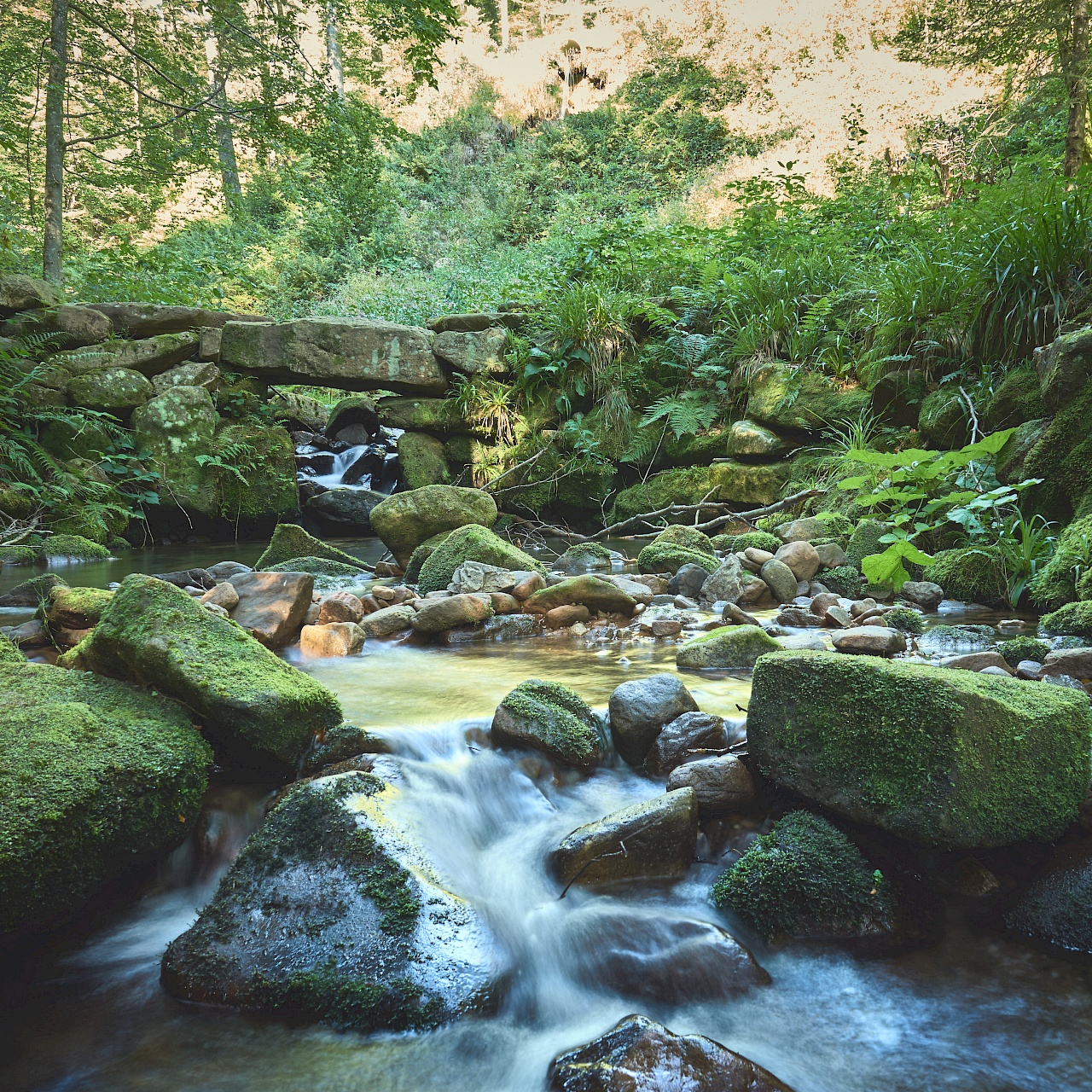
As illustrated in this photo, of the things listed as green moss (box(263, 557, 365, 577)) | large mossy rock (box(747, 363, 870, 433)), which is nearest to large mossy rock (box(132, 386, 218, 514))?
green moss (box(263, 557, 365, 577))

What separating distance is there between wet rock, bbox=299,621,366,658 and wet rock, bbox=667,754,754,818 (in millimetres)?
2102

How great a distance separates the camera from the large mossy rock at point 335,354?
29.5 feet

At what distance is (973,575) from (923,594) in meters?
0.36

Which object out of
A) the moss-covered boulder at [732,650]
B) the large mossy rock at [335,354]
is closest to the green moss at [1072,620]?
the moss-covered boulder at [732,650]

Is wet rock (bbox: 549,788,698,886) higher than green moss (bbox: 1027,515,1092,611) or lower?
lower

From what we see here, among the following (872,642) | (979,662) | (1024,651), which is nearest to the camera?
(979,662)

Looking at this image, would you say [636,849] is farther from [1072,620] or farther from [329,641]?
[1072,620]

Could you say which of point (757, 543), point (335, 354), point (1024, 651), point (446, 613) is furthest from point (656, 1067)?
point (335, 354)

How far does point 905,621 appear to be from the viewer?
3.65 metres

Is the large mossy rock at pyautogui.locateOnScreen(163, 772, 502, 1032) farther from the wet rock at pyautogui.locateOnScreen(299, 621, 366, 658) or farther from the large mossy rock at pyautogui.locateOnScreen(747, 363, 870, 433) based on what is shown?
the large mossy rock at pyautogui.locateOnScreen(747, 363, 870, 433)

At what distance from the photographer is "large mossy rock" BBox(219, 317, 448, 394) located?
900 centimetres

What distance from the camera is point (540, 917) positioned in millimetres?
1698

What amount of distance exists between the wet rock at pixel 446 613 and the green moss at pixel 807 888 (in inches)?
97.3

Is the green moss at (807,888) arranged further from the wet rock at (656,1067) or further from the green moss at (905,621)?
the green moss at (905,621)
